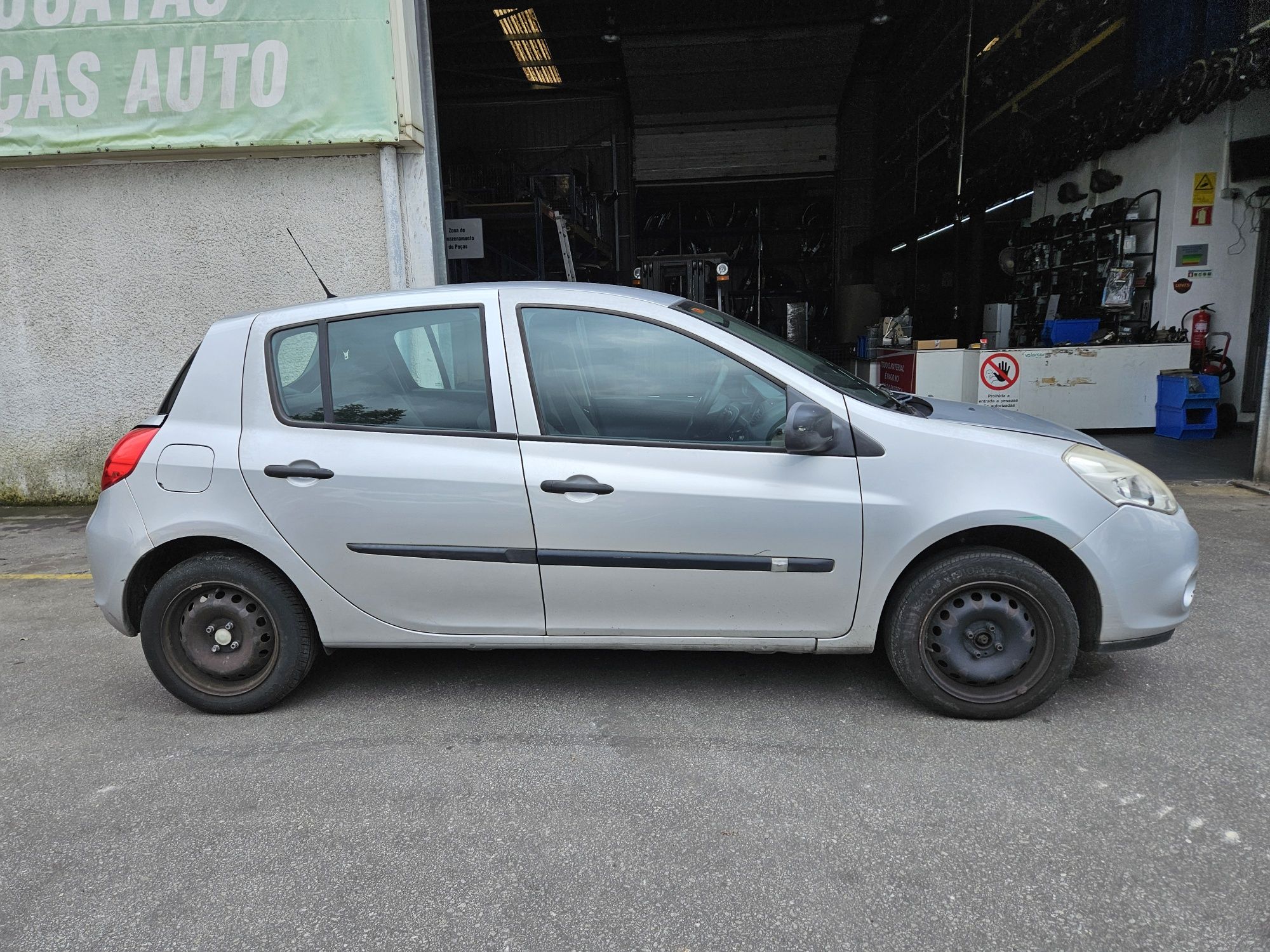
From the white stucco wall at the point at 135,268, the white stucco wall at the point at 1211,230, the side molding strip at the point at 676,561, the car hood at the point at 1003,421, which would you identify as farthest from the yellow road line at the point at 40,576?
the white stucco wall at the point at 1211,230

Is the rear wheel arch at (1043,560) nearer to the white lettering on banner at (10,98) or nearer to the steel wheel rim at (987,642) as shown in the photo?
the steel wheel rim at (987,642)

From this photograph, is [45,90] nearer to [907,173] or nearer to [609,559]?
[609,559]

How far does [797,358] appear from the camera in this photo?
3.32 m

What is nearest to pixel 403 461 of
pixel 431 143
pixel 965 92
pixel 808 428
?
pixel 808 428

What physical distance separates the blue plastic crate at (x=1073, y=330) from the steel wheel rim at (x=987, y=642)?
9.14 m

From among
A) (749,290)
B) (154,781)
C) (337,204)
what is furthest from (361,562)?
(749,290)

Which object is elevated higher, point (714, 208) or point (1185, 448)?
point (714, 208)

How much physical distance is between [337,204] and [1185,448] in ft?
28.8

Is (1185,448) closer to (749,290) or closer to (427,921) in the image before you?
(427,921)

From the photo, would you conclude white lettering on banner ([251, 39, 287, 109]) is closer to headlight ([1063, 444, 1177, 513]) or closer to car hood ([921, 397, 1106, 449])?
car hood ([921, 397, 1106, 449])

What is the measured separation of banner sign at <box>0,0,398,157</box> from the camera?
6242 millimetres

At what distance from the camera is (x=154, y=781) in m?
2.86

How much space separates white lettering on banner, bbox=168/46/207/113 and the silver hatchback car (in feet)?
13.9

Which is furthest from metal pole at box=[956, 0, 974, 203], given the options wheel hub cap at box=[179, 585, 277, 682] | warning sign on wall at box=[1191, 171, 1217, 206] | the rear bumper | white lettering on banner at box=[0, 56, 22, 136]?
the rear bumper
